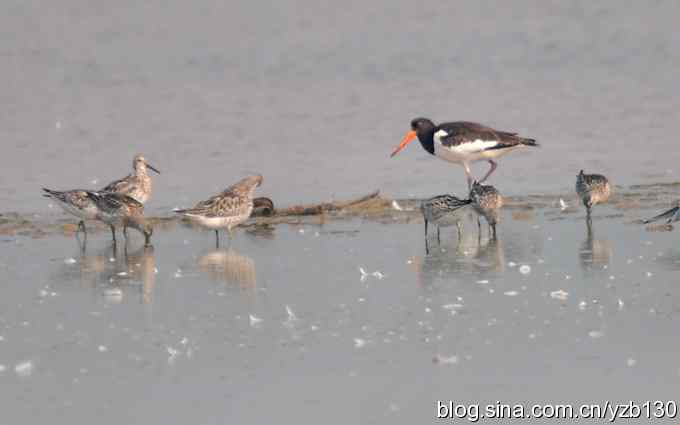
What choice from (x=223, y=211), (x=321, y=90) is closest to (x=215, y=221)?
(x=223, y=211)

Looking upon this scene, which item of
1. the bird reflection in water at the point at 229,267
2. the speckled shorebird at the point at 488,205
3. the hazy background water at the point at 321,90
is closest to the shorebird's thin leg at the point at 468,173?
the hazy background water at the point at 321,90

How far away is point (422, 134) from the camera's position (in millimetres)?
19250

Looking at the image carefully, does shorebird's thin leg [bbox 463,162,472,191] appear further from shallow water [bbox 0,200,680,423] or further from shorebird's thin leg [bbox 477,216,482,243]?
shallow water [bbox 0,200,680,423]

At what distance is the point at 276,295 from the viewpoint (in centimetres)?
1151

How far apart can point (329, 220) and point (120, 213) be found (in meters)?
2.35

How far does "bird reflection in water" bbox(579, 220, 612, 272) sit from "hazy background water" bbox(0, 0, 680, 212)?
4024 mm

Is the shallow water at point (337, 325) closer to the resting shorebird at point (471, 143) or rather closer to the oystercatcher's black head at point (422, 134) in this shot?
the resting shorebird at point (471, 143)

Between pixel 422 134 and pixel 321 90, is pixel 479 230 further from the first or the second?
pixel 321 90

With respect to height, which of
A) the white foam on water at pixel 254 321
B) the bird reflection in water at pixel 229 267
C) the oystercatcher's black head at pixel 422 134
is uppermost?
the oystercatcher's black head at pixel 422 134

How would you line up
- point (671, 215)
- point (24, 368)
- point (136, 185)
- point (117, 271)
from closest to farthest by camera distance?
point (24, 368) < point (117, 271) < point (671, 215) < point (136, 185)

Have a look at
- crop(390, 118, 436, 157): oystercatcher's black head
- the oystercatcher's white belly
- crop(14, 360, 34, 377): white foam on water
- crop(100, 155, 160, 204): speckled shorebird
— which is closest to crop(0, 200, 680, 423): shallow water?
crop(14, 360, 34, 377): white foam on water

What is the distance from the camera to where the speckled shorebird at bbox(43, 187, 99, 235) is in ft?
49.1

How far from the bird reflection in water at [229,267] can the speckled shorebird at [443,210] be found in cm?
200

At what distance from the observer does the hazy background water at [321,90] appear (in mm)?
19125
